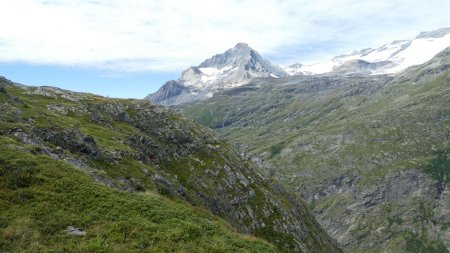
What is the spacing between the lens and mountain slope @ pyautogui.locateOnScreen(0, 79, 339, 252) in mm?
28233

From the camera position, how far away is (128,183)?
144 ft

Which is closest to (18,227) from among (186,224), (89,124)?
(186,224)

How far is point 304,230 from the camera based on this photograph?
260ft

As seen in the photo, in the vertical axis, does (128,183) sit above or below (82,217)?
below

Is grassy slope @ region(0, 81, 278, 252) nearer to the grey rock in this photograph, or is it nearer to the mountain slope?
the mountain slope

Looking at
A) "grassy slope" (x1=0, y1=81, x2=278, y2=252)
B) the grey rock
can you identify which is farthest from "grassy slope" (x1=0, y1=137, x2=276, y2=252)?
the grey rock

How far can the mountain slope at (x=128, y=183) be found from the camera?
2823cm

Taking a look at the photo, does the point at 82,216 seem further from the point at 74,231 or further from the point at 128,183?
the point at 128,183

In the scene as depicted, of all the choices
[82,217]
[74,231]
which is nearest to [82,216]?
[82,217]

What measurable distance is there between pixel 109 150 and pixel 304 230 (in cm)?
4673

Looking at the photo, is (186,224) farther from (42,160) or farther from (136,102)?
(136,102)

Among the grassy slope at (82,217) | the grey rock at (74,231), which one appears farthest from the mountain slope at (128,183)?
the grey rock at (74,231)

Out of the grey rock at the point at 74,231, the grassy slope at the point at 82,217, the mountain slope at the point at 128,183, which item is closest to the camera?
the grassy slope at the point at 82,217

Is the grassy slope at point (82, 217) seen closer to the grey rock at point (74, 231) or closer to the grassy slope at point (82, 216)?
the grassy slope at point (82, 216)
